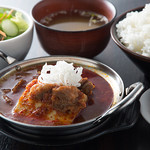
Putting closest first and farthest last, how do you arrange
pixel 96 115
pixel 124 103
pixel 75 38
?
pixel 124 103 → pixel 96 115 → pixel 75 38

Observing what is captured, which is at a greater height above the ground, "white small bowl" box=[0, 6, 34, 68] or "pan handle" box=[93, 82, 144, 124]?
"pan handle" box=[93, 82, 144, 124]

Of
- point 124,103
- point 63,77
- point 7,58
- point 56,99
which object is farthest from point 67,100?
point 7,58

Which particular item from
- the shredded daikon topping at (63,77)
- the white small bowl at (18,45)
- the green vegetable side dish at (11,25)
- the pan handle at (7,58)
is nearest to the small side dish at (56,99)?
the shredded daikon topping at (63,77)

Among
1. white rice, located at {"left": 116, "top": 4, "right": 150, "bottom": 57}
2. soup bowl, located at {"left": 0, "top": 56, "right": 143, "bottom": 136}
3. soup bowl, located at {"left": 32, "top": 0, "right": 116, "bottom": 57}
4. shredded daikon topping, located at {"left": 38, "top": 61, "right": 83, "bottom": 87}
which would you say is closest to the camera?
soup bowl, located at {"left": 0, "top": 56, "right": 143, "bottom": 136}

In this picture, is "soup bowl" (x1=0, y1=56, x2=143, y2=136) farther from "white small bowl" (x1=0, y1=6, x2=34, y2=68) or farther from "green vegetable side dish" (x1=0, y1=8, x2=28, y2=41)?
"green vegetable side dish" (x1=0, y1=8, x2=28, y2=41)

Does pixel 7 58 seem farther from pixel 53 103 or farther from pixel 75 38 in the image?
pixel 53 103

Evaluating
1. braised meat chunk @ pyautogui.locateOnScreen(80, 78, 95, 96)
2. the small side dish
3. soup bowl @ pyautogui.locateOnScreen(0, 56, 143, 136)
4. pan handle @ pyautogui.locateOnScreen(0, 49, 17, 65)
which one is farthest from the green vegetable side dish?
braised meat chunk @ pyautogui.locateOnScreen(80, 78, 95, 96)

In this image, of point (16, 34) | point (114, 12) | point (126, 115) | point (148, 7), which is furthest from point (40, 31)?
point (126, 115)

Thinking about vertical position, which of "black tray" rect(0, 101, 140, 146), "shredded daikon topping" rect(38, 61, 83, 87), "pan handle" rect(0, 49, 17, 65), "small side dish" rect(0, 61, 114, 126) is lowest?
"black tray" rect(0, 101, 140, 146)
